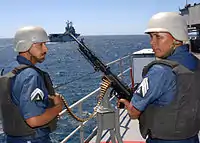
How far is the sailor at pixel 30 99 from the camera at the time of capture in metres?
2.16

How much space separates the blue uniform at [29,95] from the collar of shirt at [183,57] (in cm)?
95

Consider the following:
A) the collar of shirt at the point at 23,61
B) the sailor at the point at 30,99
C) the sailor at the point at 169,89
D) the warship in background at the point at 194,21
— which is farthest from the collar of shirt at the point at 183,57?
the warship in background at the point at 194,21

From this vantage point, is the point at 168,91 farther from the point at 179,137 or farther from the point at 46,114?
the point at 46,114

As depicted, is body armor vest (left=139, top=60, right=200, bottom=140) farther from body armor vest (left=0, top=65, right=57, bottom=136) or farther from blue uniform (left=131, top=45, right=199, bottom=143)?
body armor vest (left=0, top=65, right=57, bottom=136)

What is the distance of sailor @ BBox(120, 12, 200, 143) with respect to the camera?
2.13 meters

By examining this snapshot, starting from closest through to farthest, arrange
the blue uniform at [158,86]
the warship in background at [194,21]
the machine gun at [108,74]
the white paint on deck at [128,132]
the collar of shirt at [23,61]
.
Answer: the blue uniform at [158,86], the collar of shirt at [23,61], the machine gun at [108,74], the white paint on deck at [128,132], the warship in background at [194,21]

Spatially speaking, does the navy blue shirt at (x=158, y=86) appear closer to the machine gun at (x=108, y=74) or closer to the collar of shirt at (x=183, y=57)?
the collar of shirt at (x=183, y=57)

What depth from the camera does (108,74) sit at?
3496mm

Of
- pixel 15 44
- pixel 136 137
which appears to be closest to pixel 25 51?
pixel 15 44

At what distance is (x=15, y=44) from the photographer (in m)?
2.44

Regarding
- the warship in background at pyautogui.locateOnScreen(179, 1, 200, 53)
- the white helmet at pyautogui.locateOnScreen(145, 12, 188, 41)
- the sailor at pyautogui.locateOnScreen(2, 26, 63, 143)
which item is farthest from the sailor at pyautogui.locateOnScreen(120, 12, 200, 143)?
the warship in background at pyautogui.locateOnScreen(179, 1, 200, 53)

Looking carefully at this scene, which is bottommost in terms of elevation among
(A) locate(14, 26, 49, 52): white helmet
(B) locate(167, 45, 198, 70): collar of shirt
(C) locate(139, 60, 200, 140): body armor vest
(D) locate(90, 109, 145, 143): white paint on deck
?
(D) locate(90, 109, 145, 143): white paint on deck

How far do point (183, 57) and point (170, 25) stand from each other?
0.25m

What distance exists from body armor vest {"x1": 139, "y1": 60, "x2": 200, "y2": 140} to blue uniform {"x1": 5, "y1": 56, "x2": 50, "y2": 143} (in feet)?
2.50
